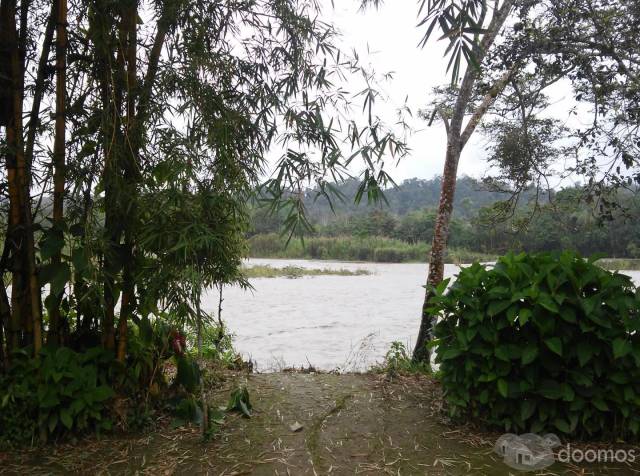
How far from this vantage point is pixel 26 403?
87.1 inches

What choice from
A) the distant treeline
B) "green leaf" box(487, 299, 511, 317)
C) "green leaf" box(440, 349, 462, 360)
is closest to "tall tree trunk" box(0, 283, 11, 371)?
the distant treeline

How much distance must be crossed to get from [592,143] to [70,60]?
12.5 ft

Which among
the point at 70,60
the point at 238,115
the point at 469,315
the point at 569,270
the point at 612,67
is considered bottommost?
the point at 469,315

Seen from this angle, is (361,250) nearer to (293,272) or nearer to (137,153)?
(293,272)

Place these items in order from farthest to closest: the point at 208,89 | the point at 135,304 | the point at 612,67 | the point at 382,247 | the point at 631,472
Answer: the point at 382,247
the point at 612,67
the point at 135,304
the point at 208,89
the point at 631,472

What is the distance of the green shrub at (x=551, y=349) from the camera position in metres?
2.20

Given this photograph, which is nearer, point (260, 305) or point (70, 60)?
point (70, 60)

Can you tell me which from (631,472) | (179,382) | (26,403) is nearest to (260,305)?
(179,382)

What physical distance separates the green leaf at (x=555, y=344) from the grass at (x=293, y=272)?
8223 millimetres

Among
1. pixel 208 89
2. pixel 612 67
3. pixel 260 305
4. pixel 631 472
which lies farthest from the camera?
pixel 260 305

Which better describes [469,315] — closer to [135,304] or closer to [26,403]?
[135,304]

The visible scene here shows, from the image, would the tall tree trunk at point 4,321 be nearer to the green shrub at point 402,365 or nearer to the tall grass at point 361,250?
the green shrub at point 402,365

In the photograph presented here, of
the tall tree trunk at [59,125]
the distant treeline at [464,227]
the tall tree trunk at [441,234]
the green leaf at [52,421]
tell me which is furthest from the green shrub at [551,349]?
the tall tree trunk at [59,125]

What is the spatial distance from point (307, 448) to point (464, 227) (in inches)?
297
